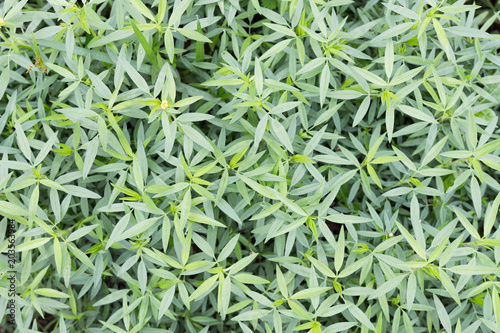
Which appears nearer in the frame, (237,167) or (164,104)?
(164,104)

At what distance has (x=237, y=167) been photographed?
1.52m

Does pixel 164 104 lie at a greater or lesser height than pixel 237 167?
greater

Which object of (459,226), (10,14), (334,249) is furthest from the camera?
(459,226)

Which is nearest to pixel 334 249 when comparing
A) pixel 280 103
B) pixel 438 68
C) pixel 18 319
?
pixel 280 103

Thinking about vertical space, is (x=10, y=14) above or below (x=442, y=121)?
above

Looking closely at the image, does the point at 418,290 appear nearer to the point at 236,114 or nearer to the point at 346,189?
the point at 346,189

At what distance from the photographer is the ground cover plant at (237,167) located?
133cm

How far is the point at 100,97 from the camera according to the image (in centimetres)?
148

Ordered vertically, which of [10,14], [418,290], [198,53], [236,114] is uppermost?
[10,14]

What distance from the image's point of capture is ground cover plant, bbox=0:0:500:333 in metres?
1.33

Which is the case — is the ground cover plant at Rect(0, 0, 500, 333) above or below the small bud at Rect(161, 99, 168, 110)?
below

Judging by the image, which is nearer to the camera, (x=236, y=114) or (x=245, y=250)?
(x=236, y=114)

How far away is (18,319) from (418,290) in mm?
1590

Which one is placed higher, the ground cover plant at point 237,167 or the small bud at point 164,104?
the small bud at point 164,104
